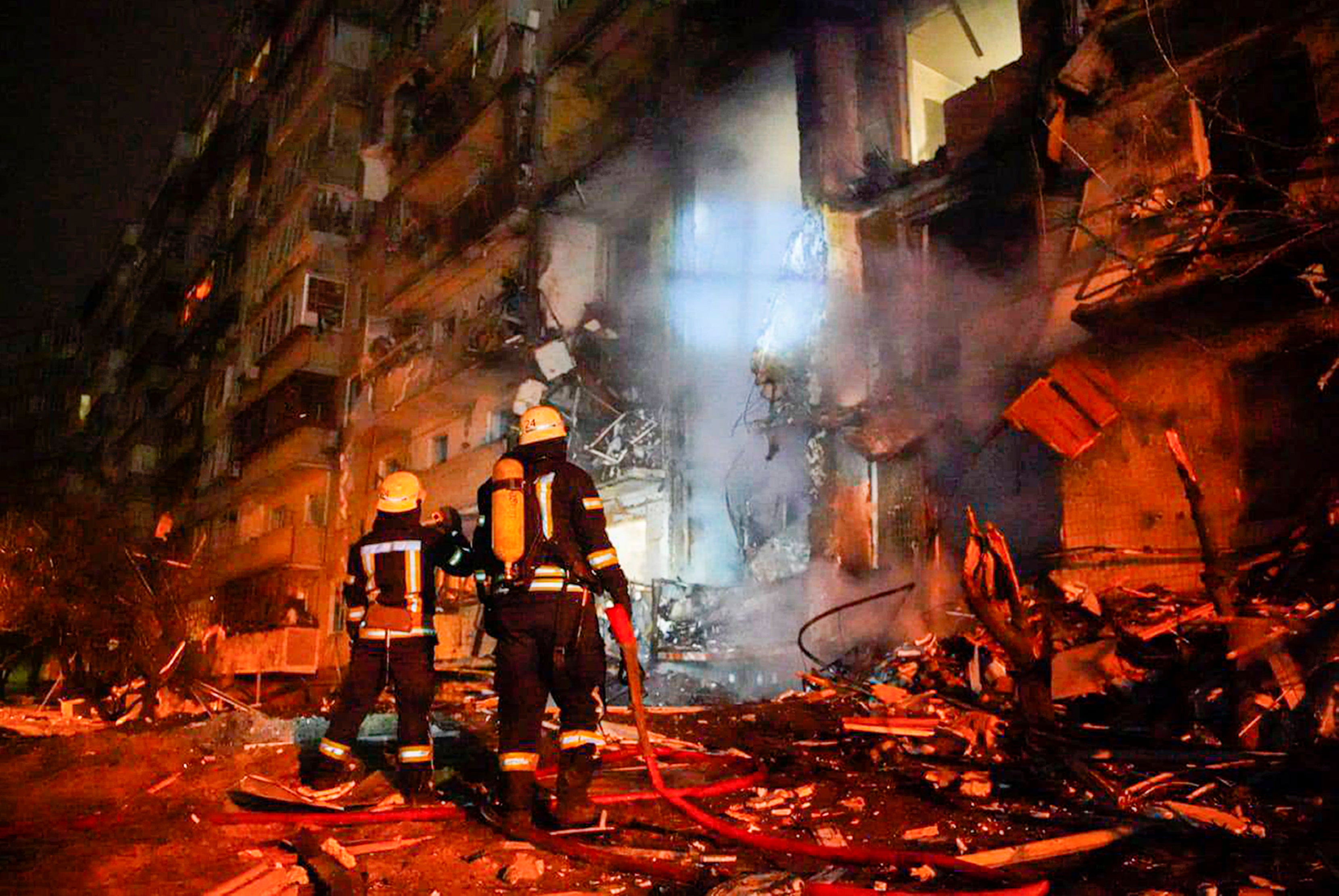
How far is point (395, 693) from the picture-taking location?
17.9 ft

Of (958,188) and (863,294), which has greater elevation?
(958,188)

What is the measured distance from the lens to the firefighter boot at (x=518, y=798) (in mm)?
4395

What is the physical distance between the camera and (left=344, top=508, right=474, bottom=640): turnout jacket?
5.49m

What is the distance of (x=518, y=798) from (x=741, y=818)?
1142 mm

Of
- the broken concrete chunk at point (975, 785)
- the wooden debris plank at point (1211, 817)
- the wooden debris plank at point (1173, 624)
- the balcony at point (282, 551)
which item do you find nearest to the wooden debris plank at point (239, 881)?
the broken concrete chunk at point (975, 785)

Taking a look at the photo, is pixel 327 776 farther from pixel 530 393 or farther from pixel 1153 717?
pixel 530 393

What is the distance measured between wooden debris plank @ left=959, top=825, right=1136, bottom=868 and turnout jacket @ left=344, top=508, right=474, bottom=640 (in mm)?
3089

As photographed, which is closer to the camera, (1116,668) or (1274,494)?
(1116,668)

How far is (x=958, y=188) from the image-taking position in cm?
1255

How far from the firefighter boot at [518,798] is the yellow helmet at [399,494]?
1.94m

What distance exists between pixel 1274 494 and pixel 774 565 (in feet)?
24.1

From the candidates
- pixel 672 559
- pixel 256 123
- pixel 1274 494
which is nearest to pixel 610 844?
pixel 1274 494

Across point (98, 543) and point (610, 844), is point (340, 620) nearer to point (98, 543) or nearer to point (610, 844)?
point (98, 543)

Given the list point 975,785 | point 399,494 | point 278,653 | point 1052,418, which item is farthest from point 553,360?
point 975,785
